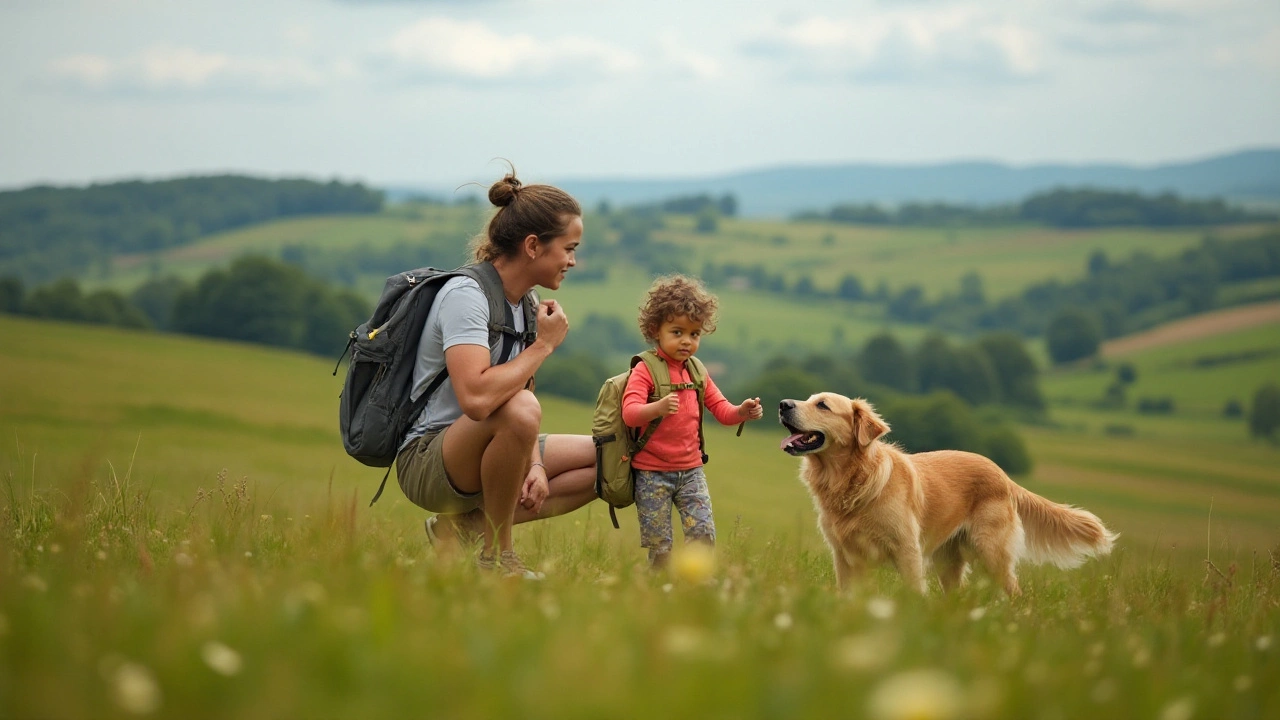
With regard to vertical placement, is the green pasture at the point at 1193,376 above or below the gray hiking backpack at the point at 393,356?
below

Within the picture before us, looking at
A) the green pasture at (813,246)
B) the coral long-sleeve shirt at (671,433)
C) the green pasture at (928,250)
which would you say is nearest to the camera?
the coral long-sleeve shirt at (671,433)

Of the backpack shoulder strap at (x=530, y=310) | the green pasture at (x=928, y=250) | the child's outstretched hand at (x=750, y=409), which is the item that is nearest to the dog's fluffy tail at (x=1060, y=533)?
the child's outstretched hand at (x=750, y=409)

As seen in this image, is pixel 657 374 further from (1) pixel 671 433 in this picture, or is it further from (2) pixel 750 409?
(2) pixel 750 409

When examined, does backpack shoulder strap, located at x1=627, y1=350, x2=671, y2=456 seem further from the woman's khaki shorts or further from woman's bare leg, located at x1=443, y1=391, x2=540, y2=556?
the woman's khaki shorts

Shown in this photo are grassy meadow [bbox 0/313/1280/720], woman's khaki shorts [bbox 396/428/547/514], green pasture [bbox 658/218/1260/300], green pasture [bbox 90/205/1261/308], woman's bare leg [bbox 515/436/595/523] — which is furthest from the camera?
green pasture [bbox 658/218/1260/300]

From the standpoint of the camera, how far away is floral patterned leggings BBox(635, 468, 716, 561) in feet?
22.0

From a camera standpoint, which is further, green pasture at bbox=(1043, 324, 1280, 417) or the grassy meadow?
green pasture at bbox=(1043, 324, 1280, 417)

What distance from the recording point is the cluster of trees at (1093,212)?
6417 inches

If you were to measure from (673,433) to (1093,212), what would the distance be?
17537 centimetres

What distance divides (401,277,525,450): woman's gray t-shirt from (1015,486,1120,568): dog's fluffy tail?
3.88 m

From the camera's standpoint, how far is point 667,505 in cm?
674

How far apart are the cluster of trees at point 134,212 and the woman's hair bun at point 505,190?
415 ft

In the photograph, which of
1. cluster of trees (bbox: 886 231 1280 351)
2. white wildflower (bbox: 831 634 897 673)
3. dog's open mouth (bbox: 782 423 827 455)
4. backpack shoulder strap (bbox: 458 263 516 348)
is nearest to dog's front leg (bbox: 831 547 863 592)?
dog's open mouth (bbox: 782 423 827 455)

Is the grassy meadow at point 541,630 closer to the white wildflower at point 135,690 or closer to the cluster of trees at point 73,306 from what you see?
the white wildflower at point 135,690
